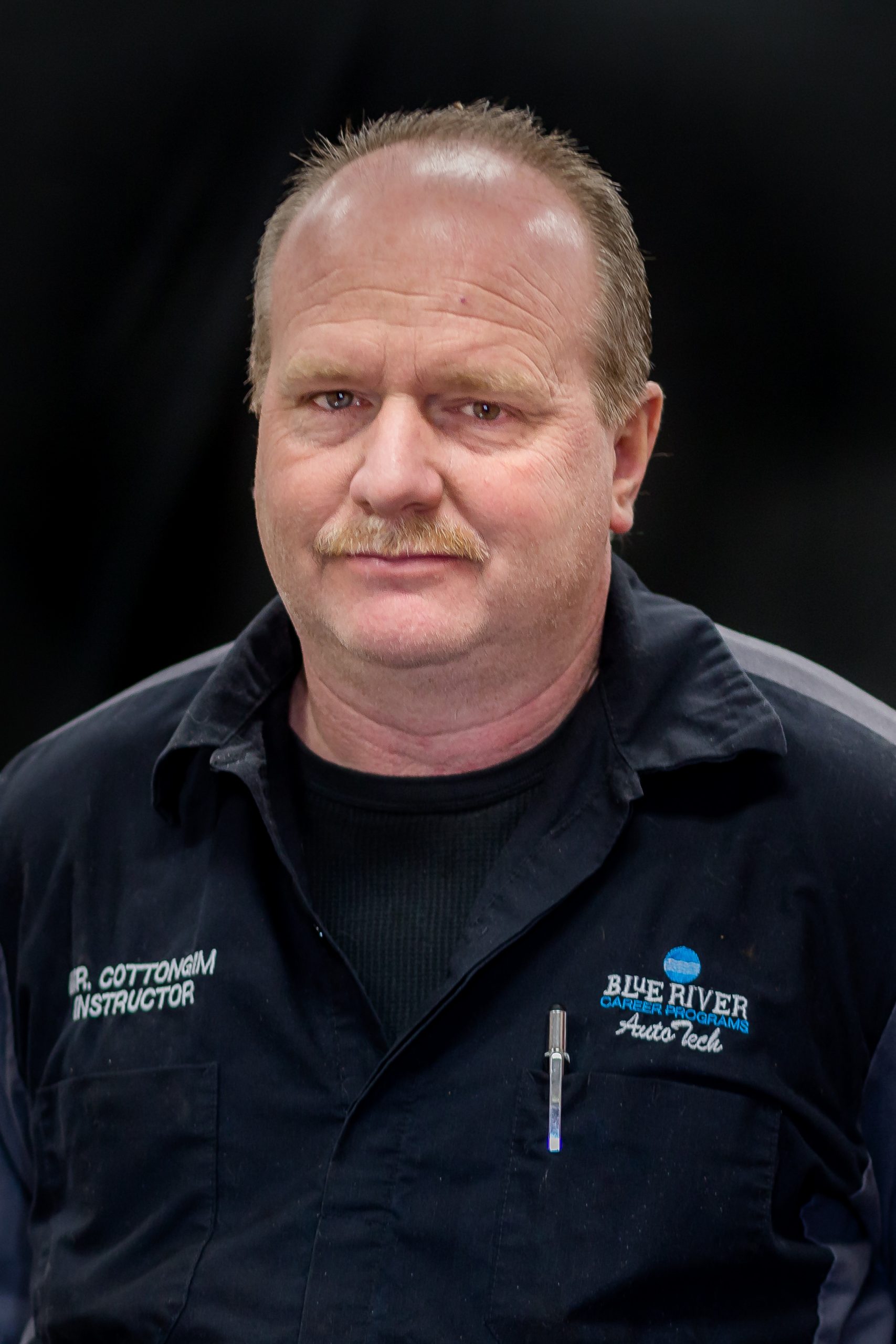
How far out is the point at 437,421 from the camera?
1.51 metres

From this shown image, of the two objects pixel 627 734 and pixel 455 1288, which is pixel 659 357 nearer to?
pixel 627 734

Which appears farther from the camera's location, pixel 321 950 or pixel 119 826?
pixel 119 826

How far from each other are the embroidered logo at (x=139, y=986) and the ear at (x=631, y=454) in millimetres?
727

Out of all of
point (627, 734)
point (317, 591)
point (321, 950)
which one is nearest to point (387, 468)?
point (317, 591)

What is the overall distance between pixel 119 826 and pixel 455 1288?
678mm

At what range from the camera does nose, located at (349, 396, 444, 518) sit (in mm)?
1436

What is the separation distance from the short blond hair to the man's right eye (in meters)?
0.16

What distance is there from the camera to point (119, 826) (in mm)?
1691

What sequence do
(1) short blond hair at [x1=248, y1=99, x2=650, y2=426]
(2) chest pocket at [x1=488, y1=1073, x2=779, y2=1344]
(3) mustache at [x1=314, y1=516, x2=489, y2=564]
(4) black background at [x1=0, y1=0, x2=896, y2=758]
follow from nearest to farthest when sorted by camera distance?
(2) chest pocket at [x1=488, y1=1073, x2=779, y2=1344]
(3) mustache at [x1=314, y1=516, x2=489, y2=564]
(1) short blond hair at [x1=248, y1=99, x2=650, y2=426]
(4) black background at [x1=0, y1=0, x2=896, y2=758]

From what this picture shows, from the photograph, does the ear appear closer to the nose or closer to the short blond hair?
the short blond hair

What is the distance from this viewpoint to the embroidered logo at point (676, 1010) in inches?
56.3

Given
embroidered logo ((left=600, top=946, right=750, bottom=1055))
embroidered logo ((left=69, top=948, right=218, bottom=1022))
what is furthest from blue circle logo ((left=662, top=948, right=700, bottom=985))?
embroidered logo ((left=69, top=948, right=218, bottom=1022))

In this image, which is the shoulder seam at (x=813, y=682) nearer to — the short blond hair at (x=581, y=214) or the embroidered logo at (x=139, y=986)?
the short blond hair at (x=581, y=214)

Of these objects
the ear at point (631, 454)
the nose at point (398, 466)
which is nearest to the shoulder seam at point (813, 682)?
the ear at point (631, 454)
